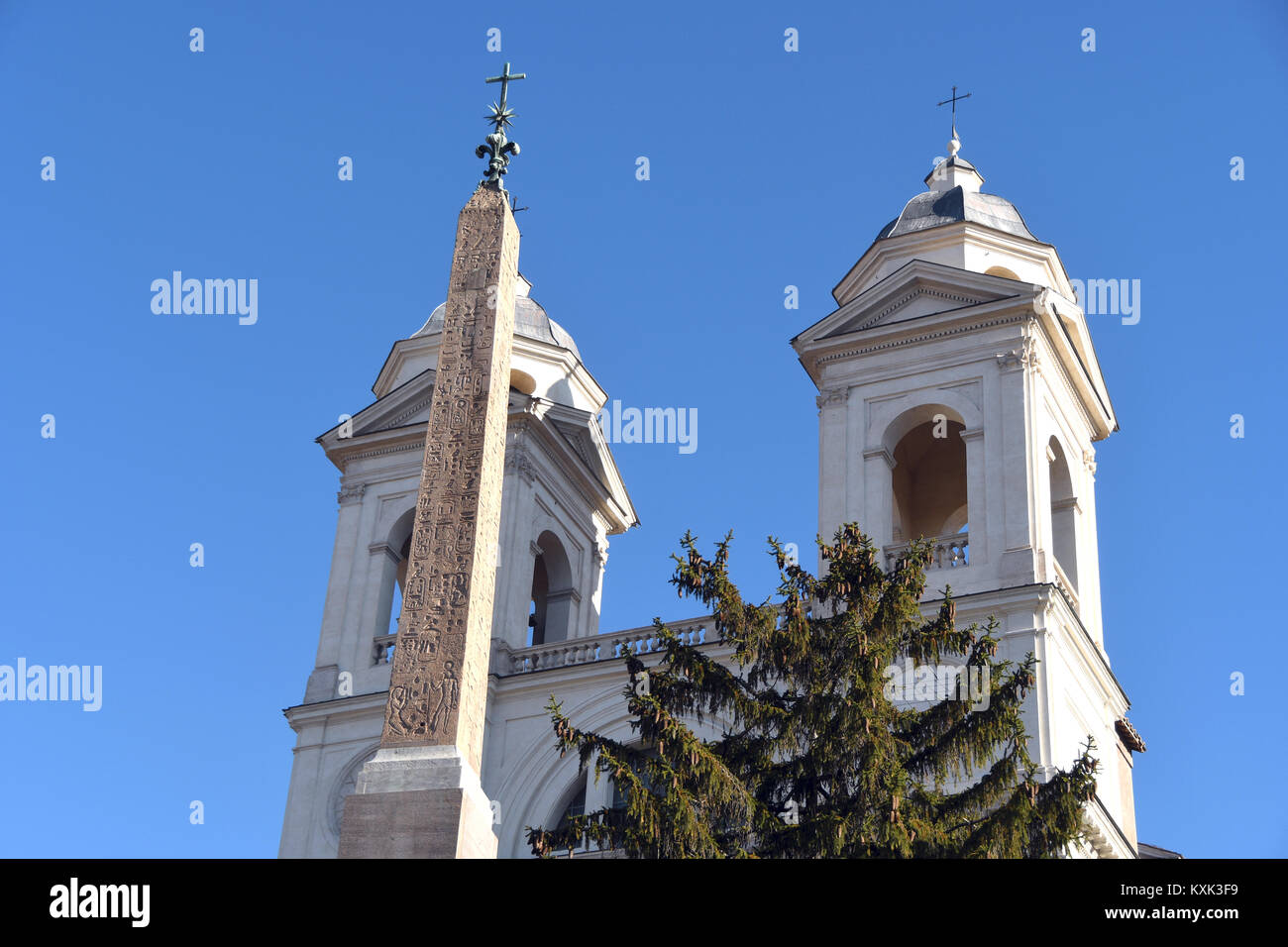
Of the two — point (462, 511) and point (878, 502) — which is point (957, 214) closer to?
point (878, 502)

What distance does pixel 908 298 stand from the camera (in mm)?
33188

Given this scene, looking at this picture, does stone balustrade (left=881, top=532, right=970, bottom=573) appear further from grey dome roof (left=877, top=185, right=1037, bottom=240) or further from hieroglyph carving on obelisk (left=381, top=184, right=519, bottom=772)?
hieroglyph carving on obelisk (left=381, top=184, right=519, bottom=772)

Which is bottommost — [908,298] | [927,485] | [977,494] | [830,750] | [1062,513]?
[830,750]

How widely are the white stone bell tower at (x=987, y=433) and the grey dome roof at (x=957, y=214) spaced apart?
39mm

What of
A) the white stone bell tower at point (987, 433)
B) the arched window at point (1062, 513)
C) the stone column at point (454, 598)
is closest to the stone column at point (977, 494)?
the white stone bell tower at point (987, 433)

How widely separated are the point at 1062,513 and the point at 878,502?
12.1 ft

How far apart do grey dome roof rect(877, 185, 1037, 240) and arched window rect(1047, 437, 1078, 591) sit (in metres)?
4.08

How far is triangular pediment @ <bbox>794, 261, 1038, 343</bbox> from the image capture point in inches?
1286

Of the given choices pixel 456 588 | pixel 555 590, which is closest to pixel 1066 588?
pixel 555 590

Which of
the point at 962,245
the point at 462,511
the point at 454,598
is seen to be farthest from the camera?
the point at 962,245

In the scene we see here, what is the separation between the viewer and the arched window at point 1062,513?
32812 mm

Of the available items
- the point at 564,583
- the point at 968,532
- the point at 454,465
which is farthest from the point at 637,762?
the point at 564,583

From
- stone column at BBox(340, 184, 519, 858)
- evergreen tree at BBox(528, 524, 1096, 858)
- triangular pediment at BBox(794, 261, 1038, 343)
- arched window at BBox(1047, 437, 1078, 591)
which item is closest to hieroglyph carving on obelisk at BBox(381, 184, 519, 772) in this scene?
stone column at BBox(340, 184, 519, 858)
